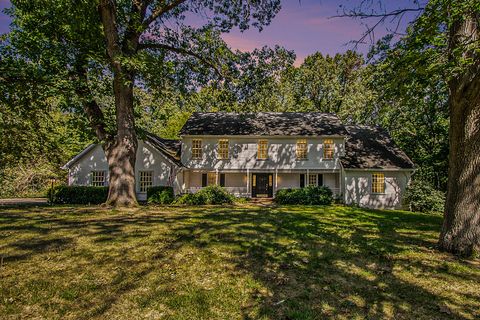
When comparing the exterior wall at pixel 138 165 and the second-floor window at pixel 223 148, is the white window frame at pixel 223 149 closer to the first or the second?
the second-floor window at pixel 223 148

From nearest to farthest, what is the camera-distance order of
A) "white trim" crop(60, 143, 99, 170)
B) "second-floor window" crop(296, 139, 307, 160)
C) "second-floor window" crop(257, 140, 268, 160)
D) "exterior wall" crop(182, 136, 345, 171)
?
"white trim" crop(60, 143, 99, 170) < "exterior wall" crop(182, 136, 345, 171) < "second-floor window" crop(296, 139, 307, 160) < "second-floor window" crop(257, 140, 268, 160)

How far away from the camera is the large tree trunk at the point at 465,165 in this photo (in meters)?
6.51

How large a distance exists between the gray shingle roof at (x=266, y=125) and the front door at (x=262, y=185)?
454cm

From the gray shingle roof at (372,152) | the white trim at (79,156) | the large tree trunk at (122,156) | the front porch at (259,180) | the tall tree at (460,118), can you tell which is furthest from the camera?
the front porch at (259,180)

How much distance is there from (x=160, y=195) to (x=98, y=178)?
7168 mm

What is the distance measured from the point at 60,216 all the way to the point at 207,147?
54.1 feet

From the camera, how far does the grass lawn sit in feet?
13.4

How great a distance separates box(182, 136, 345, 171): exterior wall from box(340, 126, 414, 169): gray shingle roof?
250 cm

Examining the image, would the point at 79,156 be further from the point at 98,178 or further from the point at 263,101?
the point at 263,101

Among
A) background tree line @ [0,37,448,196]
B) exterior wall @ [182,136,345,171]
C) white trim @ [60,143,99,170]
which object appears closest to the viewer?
background tree line @ [0,37,448,196]

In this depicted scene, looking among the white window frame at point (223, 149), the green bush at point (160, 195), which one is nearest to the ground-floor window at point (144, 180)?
the green bush at point (160, 195)

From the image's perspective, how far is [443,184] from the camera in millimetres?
27484

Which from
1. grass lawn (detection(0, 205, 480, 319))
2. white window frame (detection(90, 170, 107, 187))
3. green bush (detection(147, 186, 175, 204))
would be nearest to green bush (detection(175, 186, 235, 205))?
green bush (detection(147, 186, 175, 204))

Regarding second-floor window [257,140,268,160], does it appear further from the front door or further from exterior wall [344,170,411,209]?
exterior wall [344,170,411,209]
